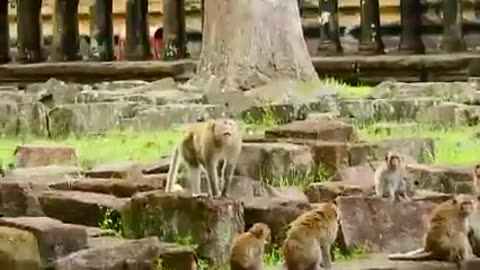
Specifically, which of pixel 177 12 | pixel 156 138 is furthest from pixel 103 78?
pixel 156 138

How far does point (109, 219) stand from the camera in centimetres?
870

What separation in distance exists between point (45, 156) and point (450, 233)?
551cm

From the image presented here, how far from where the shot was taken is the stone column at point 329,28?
23.5 metres

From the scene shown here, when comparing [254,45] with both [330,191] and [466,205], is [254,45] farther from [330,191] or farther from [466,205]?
[466,205]

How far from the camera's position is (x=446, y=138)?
42.0 ft

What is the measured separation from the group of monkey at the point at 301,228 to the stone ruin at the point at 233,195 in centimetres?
13

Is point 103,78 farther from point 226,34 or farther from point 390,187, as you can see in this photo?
point 390,187

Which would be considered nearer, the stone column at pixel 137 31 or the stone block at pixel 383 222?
the stone block at pixel 383 222

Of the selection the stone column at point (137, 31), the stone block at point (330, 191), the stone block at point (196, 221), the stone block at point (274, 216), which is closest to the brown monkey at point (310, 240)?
the stone block at point (196, 221)

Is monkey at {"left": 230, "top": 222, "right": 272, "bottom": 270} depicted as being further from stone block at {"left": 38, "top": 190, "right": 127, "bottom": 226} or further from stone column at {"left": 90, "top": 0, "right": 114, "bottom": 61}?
stone column at {"left": 90, "top": 0, "right": 114, "bottom": 61}

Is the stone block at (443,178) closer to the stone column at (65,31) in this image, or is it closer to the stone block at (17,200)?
the stone block at (17,200)

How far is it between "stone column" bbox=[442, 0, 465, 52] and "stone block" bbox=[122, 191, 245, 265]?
14.9 m

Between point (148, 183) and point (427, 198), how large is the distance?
2.11 meters

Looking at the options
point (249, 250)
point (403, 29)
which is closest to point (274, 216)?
point (249, 250)
